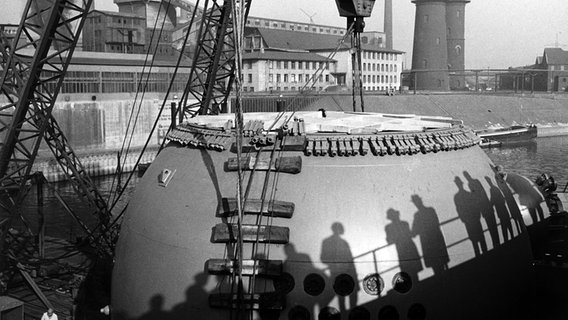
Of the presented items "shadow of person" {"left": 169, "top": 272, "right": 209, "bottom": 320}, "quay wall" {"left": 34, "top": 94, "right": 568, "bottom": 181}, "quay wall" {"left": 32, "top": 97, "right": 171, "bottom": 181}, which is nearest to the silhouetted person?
"shadow of person" {"left": 169, "top": 272, "right": 209, "bottom": 320}

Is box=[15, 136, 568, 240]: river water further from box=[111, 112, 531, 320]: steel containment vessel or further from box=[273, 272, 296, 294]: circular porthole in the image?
box=[273, 272, 296, 294]: circular porthole

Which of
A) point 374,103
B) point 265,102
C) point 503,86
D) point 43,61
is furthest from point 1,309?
point 503,86

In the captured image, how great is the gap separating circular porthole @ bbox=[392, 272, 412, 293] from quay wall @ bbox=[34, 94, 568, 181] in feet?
45.1

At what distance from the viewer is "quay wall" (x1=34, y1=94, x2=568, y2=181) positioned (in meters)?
54.9

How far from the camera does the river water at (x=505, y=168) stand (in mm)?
35500

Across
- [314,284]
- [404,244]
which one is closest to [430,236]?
[404,244]

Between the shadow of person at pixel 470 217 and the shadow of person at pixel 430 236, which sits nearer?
the shadow of person at pixel 430 236

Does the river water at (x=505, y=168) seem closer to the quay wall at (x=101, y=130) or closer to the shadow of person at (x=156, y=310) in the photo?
the quay wall at (x=101, y=130)

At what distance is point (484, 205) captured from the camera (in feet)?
35.1

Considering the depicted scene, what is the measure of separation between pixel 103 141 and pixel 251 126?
49646mm

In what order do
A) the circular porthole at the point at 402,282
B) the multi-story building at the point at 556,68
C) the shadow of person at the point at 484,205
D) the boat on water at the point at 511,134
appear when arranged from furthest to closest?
the multi-story building at the point at 556,68, the boat on water at the point at 511,134, the shadow of person at the point at 484,205, the circular porthole at the point at 402,282

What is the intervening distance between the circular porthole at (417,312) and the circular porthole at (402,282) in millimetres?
267

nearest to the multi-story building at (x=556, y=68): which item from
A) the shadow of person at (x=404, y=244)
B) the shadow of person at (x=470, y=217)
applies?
the shadow of person at (x=470, y=217)

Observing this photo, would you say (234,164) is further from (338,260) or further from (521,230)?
(521,230)
